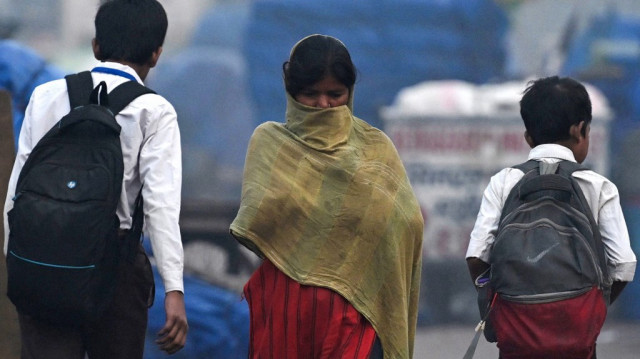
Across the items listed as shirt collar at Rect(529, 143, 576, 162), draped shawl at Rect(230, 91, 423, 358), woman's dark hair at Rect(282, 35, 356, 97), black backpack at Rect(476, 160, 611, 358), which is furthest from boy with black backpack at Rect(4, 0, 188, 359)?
shirt collar at Rect(529, 143, 576, 162)

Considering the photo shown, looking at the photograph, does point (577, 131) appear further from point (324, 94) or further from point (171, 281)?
point (171, 281)

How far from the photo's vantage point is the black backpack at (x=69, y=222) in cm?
303

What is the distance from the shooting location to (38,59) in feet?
17.6

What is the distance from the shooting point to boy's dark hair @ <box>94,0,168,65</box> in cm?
337

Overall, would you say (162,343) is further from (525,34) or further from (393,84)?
(525,34)

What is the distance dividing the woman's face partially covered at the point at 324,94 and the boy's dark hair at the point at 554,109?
672mm

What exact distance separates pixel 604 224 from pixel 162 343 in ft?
4.32

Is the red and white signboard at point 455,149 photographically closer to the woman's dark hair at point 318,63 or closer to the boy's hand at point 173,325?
the woman's dark hair at point 318,63

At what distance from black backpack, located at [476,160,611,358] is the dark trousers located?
100cm

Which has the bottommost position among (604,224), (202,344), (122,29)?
(202,344)

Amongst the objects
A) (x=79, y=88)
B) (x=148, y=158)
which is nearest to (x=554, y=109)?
(x=148, y=158)

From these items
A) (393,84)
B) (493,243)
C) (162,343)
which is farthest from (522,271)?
(393,84)

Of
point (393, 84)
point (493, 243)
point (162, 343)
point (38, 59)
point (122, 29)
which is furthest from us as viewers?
point (393, 84)

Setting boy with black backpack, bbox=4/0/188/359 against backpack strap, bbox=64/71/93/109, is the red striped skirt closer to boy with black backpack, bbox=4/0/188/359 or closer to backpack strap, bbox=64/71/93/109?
boy with black backpack, bbox=4/0/188/359
